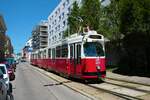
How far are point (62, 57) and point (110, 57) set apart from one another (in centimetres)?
1849

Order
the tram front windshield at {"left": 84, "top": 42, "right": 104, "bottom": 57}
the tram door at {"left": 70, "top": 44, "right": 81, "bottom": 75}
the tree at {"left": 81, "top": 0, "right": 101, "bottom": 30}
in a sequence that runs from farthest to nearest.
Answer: the tree at {"left": 81, "top": 0, "right": 101, "bottom": 30} → the tram door at {"left": 70, "top": 44, "right": 81, "bottom": 75} → the tram front windshield at {"left": 84, "top": 42, "right": 104, "bottom": 57}

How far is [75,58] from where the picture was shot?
78.8ft

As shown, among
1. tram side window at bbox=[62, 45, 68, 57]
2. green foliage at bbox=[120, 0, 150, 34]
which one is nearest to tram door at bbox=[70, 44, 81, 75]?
tram side window at bbox=[62, 45, 68, 57]

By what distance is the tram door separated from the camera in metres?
23.4

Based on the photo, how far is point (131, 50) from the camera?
32969mm

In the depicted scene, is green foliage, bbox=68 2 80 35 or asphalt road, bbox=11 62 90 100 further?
green foliage, bbox=68 2 80 35

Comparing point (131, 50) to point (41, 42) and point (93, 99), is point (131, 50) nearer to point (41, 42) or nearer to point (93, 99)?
point (93, 99)

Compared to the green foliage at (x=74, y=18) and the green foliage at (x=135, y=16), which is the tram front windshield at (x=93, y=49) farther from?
the green foliage at (x=74, y=18)

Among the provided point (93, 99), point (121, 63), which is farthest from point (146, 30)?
point (93, 99)

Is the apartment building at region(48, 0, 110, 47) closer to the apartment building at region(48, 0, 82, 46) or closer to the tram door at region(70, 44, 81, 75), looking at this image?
the apartment building at region(48, 0, 82, 46)

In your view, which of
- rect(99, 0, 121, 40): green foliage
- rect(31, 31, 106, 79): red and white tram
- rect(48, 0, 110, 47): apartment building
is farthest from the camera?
rect(48, 0, 110, 47): apartment building

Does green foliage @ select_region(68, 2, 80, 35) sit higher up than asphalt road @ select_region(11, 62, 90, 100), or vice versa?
green foliage @ select_region(68, 2, 80, 35)

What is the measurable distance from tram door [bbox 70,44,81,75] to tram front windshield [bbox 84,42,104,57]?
0.63m

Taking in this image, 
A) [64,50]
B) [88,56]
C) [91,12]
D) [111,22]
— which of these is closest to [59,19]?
[91,12]
